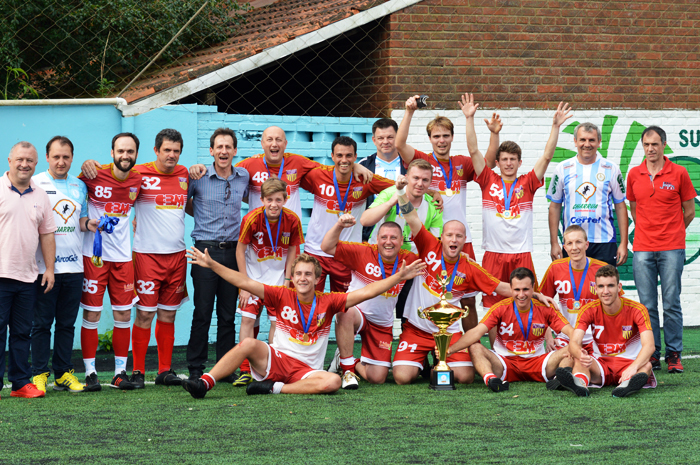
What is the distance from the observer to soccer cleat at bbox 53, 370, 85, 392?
18.7 feet

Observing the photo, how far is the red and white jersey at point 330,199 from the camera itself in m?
6.36

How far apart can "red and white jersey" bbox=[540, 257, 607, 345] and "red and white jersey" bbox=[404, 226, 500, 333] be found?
53 cm

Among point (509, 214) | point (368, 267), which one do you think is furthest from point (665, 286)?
point (368, 267)

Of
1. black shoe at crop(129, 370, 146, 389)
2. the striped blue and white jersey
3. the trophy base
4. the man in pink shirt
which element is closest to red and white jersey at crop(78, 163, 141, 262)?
the man in pink shirt

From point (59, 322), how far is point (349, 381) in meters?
2.19

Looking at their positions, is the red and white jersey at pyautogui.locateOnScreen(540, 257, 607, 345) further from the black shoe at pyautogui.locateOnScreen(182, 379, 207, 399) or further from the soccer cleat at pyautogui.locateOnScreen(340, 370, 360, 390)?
the black shoe at pyautogui.locateOnScreen(182, 379, 207, 399)

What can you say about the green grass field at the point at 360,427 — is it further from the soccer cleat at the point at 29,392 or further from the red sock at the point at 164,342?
the red sock at the point at 164,342

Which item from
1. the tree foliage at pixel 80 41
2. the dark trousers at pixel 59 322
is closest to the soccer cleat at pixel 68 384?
the dark trousers at pixel 59 322

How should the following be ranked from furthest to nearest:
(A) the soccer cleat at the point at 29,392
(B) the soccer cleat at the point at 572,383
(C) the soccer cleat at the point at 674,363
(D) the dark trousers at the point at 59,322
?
(C) the soccer cleat at the point at 674,363 < (D) the dark trousers at the point at 59,322 < (A) the soccer cleat at the point at 29,392 < (B) the soccer cleat at the point at 572,383

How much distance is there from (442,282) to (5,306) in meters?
3.16

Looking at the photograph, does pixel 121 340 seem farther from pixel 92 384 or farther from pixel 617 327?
pixel 617 327

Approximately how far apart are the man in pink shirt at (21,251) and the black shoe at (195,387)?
3.66 feet

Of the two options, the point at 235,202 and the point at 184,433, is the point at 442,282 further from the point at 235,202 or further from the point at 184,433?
the point at 184,433

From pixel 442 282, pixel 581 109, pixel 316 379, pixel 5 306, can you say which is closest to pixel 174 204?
pixel 5 306
